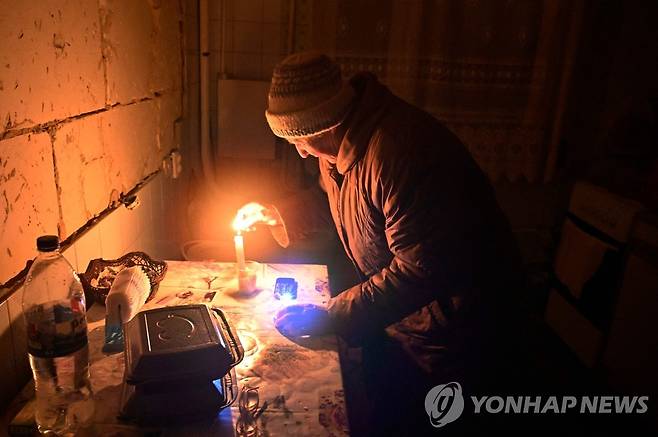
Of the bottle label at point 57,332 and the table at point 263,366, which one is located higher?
the bottle label at point 57,332

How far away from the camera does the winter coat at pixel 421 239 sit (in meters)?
1.12

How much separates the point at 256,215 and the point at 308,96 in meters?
0.60

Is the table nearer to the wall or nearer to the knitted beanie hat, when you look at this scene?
the wall

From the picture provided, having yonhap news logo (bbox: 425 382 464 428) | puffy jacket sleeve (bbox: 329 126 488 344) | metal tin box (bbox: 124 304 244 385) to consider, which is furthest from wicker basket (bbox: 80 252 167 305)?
yonhap news logo (bbox: 425 382 464 428)

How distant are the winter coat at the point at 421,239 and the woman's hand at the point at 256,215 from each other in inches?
15.4

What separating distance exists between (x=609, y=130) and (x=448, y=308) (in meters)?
1.91

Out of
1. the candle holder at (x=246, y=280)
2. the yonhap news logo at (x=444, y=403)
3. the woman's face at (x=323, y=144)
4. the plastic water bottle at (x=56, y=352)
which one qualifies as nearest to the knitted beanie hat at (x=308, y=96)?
the woman's face at (x=323, y=144)

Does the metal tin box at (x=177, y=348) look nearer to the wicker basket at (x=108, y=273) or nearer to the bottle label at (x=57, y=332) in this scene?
the bottle label at (x=57, y=332)

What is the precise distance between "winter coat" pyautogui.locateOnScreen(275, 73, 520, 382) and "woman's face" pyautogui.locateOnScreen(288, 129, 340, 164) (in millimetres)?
60

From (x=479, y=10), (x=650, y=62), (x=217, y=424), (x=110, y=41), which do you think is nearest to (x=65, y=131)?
(x=110, y=41)

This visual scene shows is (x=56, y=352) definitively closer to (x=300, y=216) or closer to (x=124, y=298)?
(x=124, y=298)

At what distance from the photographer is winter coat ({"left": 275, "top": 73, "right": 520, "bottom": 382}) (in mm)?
1121

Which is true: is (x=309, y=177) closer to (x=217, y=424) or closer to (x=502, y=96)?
(x=502, y=96)

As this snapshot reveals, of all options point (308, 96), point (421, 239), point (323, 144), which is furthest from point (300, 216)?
point (421, 239)
